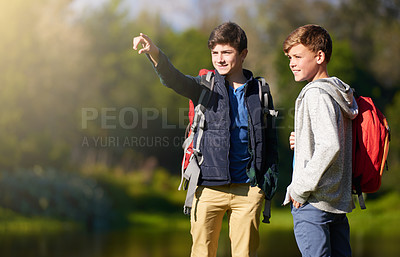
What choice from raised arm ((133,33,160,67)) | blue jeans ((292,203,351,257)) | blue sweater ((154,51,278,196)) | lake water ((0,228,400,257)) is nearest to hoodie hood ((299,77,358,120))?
blue jeans ((292,203,351,257))

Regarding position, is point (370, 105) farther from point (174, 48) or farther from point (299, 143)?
point (174, 48)

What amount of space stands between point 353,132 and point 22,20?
862 cm

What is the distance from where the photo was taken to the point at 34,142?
950 centimetres

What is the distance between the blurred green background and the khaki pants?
120 inches

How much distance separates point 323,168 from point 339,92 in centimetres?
37

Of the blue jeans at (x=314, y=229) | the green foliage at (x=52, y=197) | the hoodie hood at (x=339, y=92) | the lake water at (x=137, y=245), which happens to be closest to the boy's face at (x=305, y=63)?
the hoodie hood at (x=339, y=92)

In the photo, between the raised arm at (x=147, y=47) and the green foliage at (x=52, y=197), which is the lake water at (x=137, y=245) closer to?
the green foliage at (x=52, y=197)

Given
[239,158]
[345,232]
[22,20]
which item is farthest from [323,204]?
[22,20]

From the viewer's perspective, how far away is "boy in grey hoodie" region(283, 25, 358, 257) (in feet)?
7.15

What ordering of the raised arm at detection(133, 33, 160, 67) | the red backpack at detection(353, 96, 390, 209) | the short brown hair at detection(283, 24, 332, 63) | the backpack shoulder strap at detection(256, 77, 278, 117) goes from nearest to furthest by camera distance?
the red backpack at detection(353, 96, 390, 209)
the short brown hair at detection(283, 24, 332, 63)
the raised arm at detection(133, 33, 160, 67)
the backpack shoulder strap at detection(256, 77, 278, 117)

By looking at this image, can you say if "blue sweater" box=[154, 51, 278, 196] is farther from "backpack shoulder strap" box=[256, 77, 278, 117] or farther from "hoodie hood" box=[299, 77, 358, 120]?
"hoodie hood" box=[299, 77, 358, 120]

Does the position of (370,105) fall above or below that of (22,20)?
below

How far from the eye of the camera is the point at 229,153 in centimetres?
302

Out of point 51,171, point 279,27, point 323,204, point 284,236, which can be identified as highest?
point 279,27
